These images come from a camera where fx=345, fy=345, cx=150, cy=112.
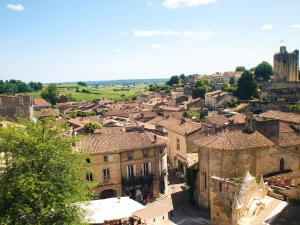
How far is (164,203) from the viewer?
40.6m

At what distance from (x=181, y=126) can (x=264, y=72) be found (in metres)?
79.4

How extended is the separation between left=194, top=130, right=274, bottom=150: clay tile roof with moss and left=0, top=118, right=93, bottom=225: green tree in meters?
→ 15.5

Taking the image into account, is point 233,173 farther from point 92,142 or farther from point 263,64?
point 263,64

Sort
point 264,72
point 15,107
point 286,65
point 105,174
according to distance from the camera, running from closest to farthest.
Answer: point 105,174, point 15,107, point 286,65, point 264,72

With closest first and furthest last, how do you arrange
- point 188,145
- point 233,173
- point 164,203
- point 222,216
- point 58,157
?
point 58,157, point 222,216, point 233,173, point 164,203, point 188,145

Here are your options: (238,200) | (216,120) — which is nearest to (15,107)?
(216,120)

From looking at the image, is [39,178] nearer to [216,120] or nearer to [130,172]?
[130,172]

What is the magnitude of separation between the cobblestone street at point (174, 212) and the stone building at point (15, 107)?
3690cm

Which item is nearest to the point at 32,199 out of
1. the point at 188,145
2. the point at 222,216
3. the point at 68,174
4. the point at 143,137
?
the point at 68,174

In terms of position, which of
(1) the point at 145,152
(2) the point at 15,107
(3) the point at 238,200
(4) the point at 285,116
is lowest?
(3) the point at 238,200

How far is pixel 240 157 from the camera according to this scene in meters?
34.5

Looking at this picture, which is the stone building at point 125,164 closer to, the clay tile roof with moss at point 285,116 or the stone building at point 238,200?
the stone building at point 238,200

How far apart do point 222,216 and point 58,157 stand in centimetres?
1624

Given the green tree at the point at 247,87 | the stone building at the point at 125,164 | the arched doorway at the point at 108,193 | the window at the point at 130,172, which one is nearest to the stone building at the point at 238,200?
the stone building at the point at 125,164
